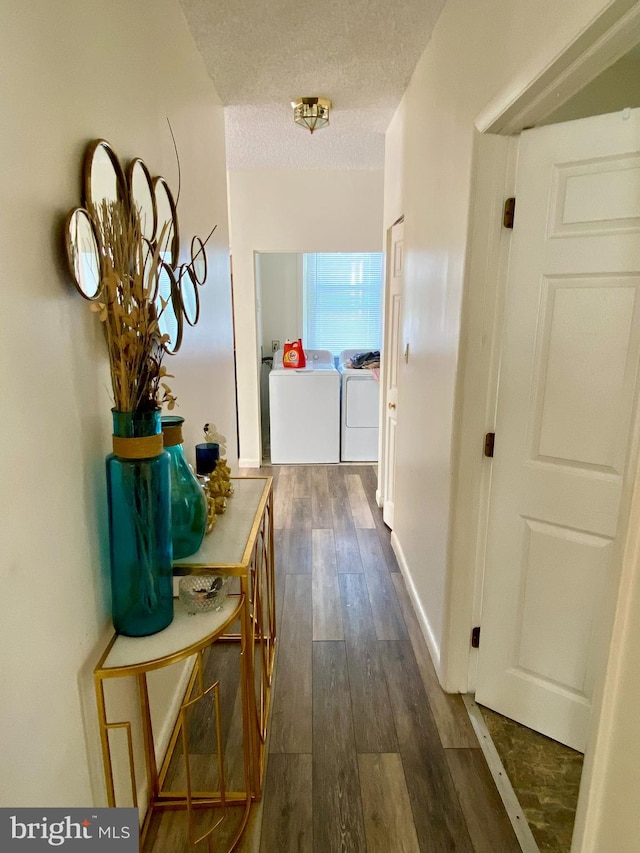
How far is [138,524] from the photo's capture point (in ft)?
3.68

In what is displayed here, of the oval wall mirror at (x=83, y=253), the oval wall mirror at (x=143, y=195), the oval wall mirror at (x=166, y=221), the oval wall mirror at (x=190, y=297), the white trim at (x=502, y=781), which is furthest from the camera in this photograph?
the oval wall mirror at (x=190, y=297)

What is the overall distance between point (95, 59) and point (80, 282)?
537 mm

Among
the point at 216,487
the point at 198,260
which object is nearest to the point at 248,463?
the point at 198,260

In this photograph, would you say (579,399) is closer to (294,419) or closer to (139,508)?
(139,508)

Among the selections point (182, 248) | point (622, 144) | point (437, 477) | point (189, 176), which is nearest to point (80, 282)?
point (182, 248)

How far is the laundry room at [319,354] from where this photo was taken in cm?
474

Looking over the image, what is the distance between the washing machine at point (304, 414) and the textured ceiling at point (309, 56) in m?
1.93

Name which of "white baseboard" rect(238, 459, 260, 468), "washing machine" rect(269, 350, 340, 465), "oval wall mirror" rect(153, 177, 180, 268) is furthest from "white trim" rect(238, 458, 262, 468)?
"oval wall mirror" rect(153, 177, 180, 268)

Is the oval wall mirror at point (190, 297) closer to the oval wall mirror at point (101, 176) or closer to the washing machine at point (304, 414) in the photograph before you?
the oval wall mirror at point (101, 176)

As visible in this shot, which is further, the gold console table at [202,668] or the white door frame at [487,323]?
the gold console table at [202,668]

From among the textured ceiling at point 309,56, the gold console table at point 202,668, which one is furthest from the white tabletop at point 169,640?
the textured ceiling at point 309,56

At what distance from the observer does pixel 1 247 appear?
0.80m

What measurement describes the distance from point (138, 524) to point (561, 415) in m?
1.22

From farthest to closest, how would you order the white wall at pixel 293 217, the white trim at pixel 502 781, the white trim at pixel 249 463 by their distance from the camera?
1. the white trim at pixel 249 463
2. the white wall at pixel 293 217
3. the white trim at pixel 502 781
